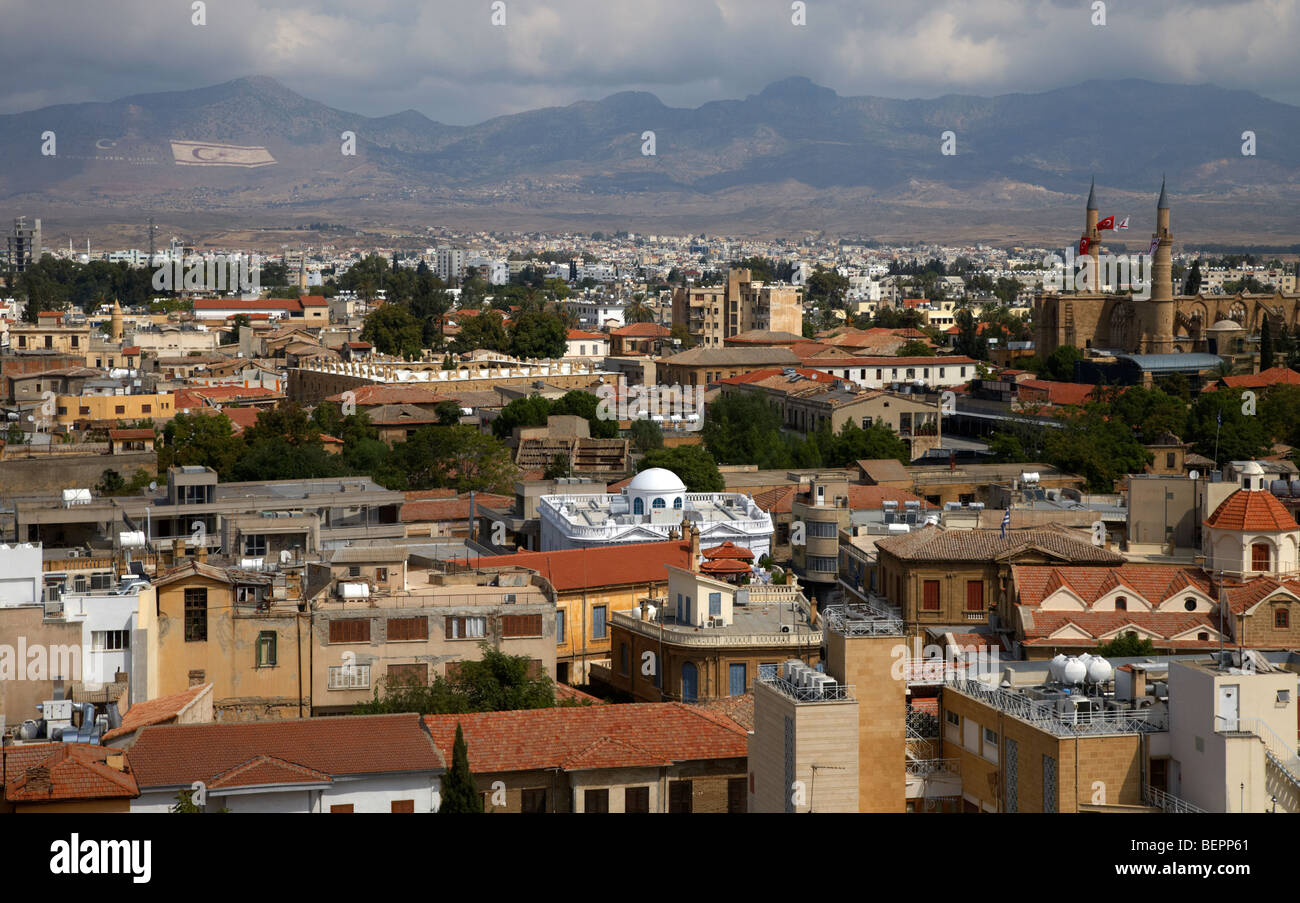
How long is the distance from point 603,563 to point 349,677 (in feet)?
20.2

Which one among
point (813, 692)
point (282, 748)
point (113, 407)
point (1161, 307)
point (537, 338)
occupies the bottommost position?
point (282, 748)

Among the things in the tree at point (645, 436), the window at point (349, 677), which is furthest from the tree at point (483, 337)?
the window at point (349, 677)

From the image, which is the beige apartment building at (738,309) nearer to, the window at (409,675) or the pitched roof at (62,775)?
the window at (409,675)

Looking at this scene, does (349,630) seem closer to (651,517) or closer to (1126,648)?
(1126,648)

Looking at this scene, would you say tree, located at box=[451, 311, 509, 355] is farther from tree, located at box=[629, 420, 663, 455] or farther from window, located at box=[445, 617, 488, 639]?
window, located at box=[445, 617, 488, 639]

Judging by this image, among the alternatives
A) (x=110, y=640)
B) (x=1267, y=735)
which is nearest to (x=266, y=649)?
(x=110, y=640)

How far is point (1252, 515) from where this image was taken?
82.9 ft

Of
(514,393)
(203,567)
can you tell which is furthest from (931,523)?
(514,393)

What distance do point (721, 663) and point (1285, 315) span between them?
72023mm

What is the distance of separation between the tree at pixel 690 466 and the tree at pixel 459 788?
25.3m

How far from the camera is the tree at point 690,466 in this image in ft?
133

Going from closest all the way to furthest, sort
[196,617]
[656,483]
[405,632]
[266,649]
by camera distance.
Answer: [196,617]
[266,649]
[405,632]
[656,483]

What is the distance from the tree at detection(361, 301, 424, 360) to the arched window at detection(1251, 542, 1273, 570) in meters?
64.3
